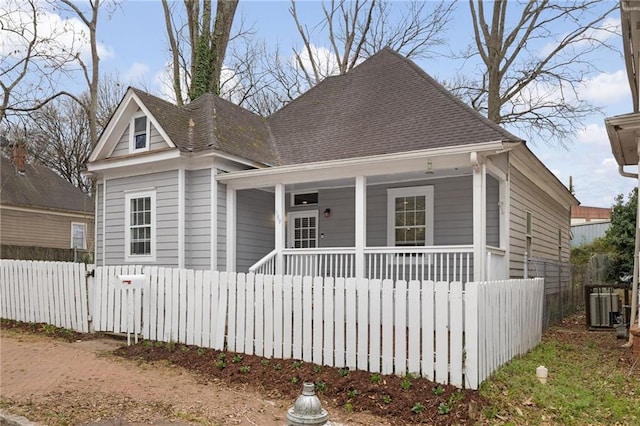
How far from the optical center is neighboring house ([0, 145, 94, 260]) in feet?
76.2

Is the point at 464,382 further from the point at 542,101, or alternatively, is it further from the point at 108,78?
the point at 108,78

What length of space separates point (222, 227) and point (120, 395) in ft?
19.5

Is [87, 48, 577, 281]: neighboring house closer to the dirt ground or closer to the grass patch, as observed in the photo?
the grass patch

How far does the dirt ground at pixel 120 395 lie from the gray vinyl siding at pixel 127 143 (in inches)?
219

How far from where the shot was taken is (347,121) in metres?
12.5

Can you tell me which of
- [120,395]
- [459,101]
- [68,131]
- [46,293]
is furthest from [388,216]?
[68,131]

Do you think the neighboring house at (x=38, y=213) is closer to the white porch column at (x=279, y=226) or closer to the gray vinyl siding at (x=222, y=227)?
the gray vinyl siding at (x=222, y=227)

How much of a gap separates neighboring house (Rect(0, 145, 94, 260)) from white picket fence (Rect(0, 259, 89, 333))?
12.6 meters

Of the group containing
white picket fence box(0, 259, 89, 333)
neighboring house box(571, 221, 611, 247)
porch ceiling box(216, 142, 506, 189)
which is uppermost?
porch ceiling box(216, 142, 506, 189)

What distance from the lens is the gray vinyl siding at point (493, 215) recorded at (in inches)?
402

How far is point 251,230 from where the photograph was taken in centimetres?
1206

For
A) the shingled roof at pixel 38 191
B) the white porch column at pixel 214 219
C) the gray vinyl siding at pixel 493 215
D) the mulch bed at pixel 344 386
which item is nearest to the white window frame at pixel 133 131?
the white porch column at pixel 214 219

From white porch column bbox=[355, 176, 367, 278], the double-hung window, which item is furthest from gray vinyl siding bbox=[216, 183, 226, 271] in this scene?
white porch column bbox=[355, 176, 367, 278]

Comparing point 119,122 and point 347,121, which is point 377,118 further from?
point 119,122
